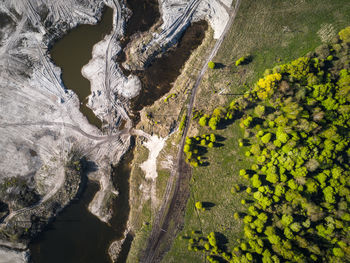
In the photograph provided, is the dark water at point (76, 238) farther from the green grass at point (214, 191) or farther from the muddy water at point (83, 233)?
the green grass at point (214, 191)

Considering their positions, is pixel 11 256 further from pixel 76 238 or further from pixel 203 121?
pixel 203 121

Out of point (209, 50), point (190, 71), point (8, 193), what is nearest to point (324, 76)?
point (209, 50)

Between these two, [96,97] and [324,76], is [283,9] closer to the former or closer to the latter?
[324,76]

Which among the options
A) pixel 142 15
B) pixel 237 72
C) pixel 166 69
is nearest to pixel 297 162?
pixel 237 72

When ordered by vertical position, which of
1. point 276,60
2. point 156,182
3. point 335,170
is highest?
point 276,60

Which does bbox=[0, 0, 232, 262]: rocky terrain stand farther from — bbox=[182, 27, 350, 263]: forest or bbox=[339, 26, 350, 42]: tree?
bbox=[339, 26, 350, 42]: tree

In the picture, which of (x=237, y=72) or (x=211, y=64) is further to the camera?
(x=237, y=72)

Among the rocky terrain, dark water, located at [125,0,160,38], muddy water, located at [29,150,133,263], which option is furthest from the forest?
dark water, located at [125,0,160,38]
